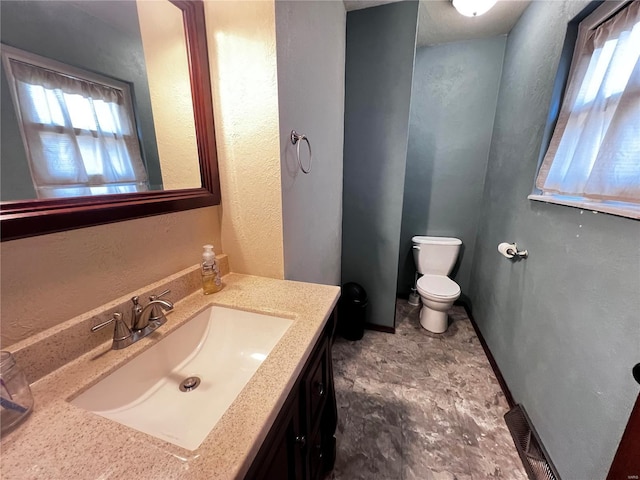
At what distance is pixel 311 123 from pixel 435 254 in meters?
1.81

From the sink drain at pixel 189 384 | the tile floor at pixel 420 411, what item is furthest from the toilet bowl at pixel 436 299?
the sink drain at pixel 189 384

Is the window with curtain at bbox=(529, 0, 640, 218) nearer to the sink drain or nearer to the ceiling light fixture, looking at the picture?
the ceiling light fixture

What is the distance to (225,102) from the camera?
3.20 feet

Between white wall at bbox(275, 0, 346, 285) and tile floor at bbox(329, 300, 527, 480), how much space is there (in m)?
0.73

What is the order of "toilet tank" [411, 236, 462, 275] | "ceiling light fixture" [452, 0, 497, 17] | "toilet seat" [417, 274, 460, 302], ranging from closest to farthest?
"ceiling light fixture" [452, 0, 497, 17]
"toilet seat" [417, 274, 460, 302]
"toilet tank" [411, 236, 462, 275]

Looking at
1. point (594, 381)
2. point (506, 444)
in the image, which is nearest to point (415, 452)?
point (506, 444)

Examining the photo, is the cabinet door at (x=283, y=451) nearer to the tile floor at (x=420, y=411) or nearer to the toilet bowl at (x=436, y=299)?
the tile floor at (x=420, y=411)

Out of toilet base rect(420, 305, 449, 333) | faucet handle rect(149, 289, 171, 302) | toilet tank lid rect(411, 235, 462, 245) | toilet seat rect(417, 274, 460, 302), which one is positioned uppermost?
faucet handle rect(149, 289, 171, 302)

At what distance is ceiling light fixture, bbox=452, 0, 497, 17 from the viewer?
1.48m

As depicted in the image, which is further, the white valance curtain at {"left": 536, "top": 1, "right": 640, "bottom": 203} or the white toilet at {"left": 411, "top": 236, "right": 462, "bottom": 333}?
the white toilet at {"left": 411, "top": 236, "right": 462, "bottom": 333}

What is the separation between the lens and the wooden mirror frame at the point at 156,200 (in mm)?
537

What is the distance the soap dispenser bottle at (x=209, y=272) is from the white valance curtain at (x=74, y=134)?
0.30 m

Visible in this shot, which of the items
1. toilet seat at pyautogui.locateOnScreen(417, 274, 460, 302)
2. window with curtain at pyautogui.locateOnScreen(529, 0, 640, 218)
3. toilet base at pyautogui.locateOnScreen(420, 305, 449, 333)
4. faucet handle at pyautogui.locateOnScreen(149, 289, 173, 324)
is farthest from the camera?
toilet base at pyautogui.locateOnScreen(420, 305, 449, 333)

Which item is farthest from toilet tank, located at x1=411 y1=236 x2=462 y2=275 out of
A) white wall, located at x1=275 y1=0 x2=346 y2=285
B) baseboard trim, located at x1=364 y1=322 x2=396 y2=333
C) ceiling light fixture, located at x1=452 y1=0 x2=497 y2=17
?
ceiling light fixture, located at x1=452 y1=0 x2=497 y2=17
